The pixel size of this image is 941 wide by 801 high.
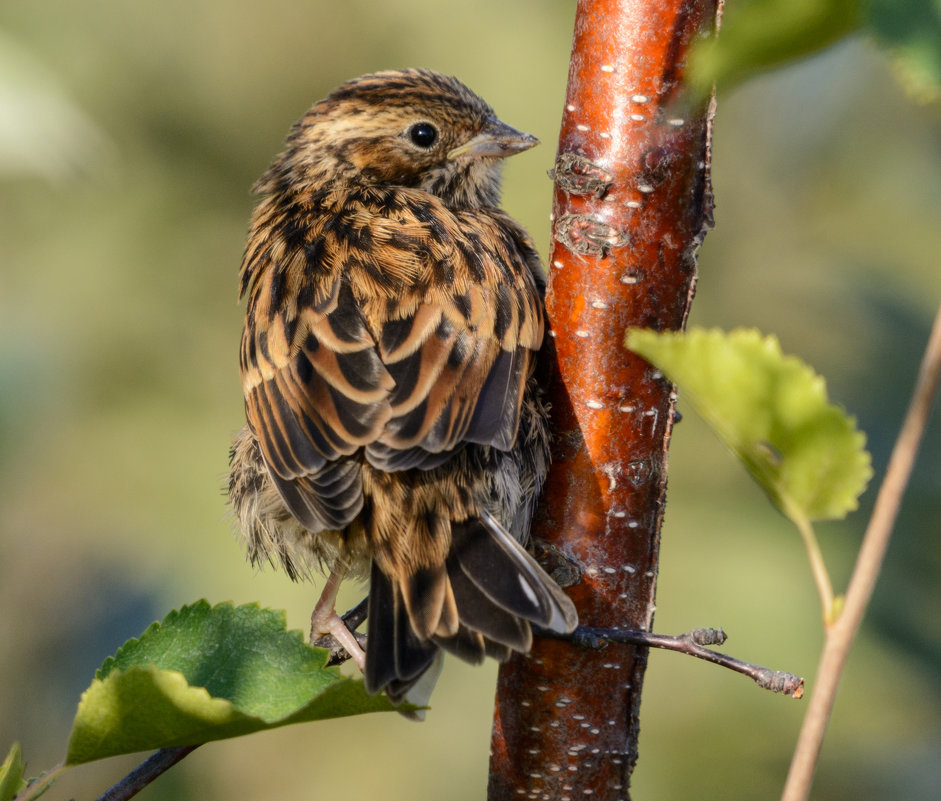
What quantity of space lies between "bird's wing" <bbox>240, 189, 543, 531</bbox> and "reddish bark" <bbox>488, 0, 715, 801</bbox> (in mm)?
226

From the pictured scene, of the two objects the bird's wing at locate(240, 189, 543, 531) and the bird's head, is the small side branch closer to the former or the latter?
the bird's wing at locate(240, 189, 543, 531)

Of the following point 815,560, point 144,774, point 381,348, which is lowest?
point 144,774

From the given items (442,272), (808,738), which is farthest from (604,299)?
(808,738)

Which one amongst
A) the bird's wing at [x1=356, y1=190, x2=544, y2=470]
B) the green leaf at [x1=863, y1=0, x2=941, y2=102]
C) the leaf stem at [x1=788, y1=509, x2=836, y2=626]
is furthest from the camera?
the bird's wing at [x1=356, y1=190, x2=544, y2=470]

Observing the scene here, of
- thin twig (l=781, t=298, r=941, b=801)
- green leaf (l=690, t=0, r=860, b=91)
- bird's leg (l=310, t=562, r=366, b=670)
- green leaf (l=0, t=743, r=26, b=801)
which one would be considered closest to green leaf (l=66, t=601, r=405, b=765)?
green leaf (l=0, t=743, r=26, b=801)

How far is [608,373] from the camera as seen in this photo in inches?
87.2

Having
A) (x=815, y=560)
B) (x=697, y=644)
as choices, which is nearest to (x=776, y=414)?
(x=815, y=560)

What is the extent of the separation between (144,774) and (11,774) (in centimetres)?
22

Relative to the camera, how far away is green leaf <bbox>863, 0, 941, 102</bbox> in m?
0.90

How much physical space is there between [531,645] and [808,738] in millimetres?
1148

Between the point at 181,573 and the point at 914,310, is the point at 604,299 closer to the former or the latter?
the point at 914,310

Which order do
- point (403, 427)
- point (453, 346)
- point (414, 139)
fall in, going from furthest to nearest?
point (414, 139) → point (453, 346) → point (403, 427)

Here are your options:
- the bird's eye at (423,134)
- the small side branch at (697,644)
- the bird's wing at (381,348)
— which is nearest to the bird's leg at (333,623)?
the bird's wing at (381,348)

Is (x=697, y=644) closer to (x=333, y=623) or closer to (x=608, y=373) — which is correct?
(x=608, y=373)
